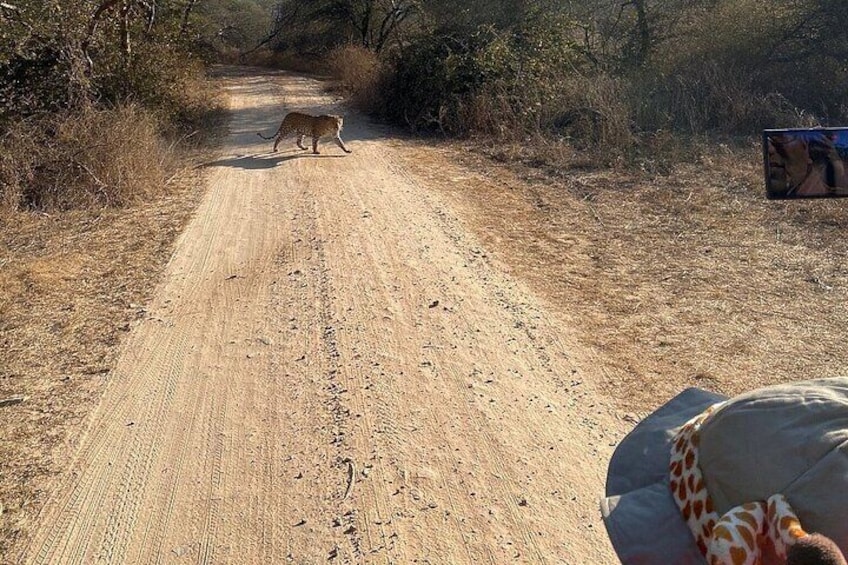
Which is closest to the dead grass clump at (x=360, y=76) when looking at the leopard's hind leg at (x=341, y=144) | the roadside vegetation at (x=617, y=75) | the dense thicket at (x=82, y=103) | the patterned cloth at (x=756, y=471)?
the roadside vegetation at (x=617, y=75)

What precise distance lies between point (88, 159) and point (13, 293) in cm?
327

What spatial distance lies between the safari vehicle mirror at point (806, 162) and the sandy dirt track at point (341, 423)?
163 cm

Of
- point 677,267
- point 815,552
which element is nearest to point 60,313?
point 677,267

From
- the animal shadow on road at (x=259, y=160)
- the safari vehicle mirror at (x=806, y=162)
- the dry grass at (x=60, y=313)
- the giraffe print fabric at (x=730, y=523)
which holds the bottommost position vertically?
the dry grass at (x=60, y=313)

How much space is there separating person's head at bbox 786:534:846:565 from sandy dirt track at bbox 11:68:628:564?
211 cm

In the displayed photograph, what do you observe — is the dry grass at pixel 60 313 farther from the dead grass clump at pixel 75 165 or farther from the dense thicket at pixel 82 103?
the dense thicket at pixel 82 103

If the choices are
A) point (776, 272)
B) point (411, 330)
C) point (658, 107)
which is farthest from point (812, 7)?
point (411, 330)

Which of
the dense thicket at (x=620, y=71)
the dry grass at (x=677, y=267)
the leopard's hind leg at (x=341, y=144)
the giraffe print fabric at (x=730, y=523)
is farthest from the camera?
the dense thicket at (x=620, y=71)

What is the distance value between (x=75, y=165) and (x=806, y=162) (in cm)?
825

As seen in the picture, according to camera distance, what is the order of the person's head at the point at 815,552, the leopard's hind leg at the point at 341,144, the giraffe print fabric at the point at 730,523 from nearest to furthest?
the person's head at the point at 815,552, the giraffe print fabric at the point at 730,523, the leopard's hind leg at the point at 341,144

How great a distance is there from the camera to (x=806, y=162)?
2.45 metres

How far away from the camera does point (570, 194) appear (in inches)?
331

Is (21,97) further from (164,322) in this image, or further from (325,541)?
(325,541)

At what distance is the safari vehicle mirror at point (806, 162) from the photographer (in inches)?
94.6
